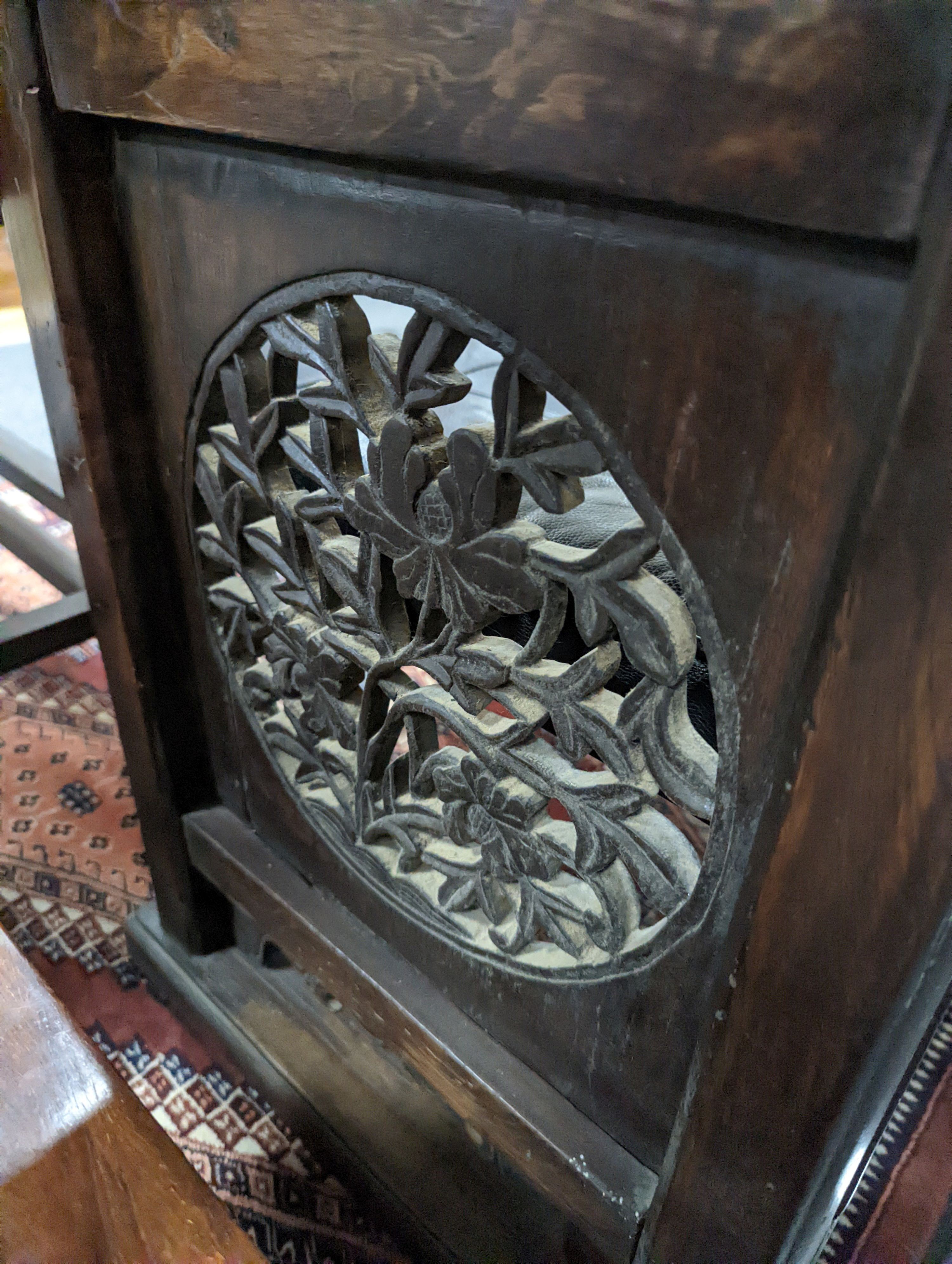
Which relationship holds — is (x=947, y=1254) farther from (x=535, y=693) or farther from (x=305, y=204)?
(x=305, y=204)

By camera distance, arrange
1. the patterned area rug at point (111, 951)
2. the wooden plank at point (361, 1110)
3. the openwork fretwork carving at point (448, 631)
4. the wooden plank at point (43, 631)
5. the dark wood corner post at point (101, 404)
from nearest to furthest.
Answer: the openwork fretwork carving at point (448, 631) → the dark wood corner post at point (101, 404) → the wooden plank at point (361, 1110) → the patterned area rug at point (111, 951) → the wooden plank at point (43, 631)

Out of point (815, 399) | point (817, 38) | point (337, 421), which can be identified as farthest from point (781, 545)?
point (337, 421)

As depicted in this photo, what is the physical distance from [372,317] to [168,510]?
2.19ft

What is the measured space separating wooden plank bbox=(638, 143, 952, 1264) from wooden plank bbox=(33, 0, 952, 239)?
3 cm

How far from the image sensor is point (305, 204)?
488mm

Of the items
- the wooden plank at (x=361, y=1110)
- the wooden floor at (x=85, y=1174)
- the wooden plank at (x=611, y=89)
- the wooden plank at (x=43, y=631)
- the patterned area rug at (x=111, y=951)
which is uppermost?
the wooden plank at (x=611, y=89)

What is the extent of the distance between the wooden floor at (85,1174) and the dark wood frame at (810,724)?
268 mm

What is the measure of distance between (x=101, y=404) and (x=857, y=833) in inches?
23.9

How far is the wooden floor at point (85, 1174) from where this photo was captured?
0.45 meters

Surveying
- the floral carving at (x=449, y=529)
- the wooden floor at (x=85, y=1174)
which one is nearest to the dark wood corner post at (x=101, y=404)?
the floral carving at (x=449, y=529)

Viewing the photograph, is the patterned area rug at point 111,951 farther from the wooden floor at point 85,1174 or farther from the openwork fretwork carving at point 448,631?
the openwork fretwork carving at point 448,631

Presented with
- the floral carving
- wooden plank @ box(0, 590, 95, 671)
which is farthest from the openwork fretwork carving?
wooden plank @ box(0, 590, 95, 671)

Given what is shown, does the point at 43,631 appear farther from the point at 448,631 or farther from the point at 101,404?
the point at 448,631

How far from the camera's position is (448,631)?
549 mm
